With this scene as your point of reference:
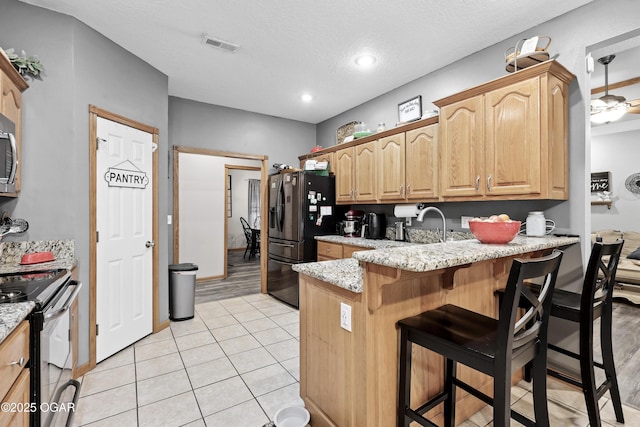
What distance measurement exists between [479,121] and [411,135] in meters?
0.79

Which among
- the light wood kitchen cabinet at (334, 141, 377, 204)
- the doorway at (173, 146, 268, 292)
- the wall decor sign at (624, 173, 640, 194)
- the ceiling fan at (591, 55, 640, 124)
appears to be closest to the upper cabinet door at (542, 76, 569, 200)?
the ceiling fan at (591, 55, 640, 124)

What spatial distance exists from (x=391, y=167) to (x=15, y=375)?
325cm

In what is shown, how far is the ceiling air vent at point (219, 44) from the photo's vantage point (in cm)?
262

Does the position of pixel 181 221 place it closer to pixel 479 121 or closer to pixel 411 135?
pixel 411 135

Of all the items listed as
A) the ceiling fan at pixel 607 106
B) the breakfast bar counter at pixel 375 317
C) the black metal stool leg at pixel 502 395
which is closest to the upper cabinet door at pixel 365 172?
the breakfast bar counter at pixel 375 317

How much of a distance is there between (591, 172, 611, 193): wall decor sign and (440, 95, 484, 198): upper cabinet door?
4874 mm

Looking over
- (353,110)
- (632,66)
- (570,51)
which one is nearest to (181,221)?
(353,110)

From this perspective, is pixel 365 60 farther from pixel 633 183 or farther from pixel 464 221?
pixel 633 183

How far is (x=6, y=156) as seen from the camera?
5.58 feet

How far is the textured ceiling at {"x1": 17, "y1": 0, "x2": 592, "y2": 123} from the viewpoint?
221cm

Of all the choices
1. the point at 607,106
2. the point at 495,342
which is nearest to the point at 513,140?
the point at 495,342

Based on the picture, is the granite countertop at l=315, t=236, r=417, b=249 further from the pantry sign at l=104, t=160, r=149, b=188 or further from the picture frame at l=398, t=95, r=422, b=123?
the pantry sign at l=104, t=160, r=149, b=188

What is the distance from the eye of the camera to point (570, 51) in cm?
225

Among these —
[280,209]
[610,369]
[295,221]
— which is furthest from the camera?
[280,209]
